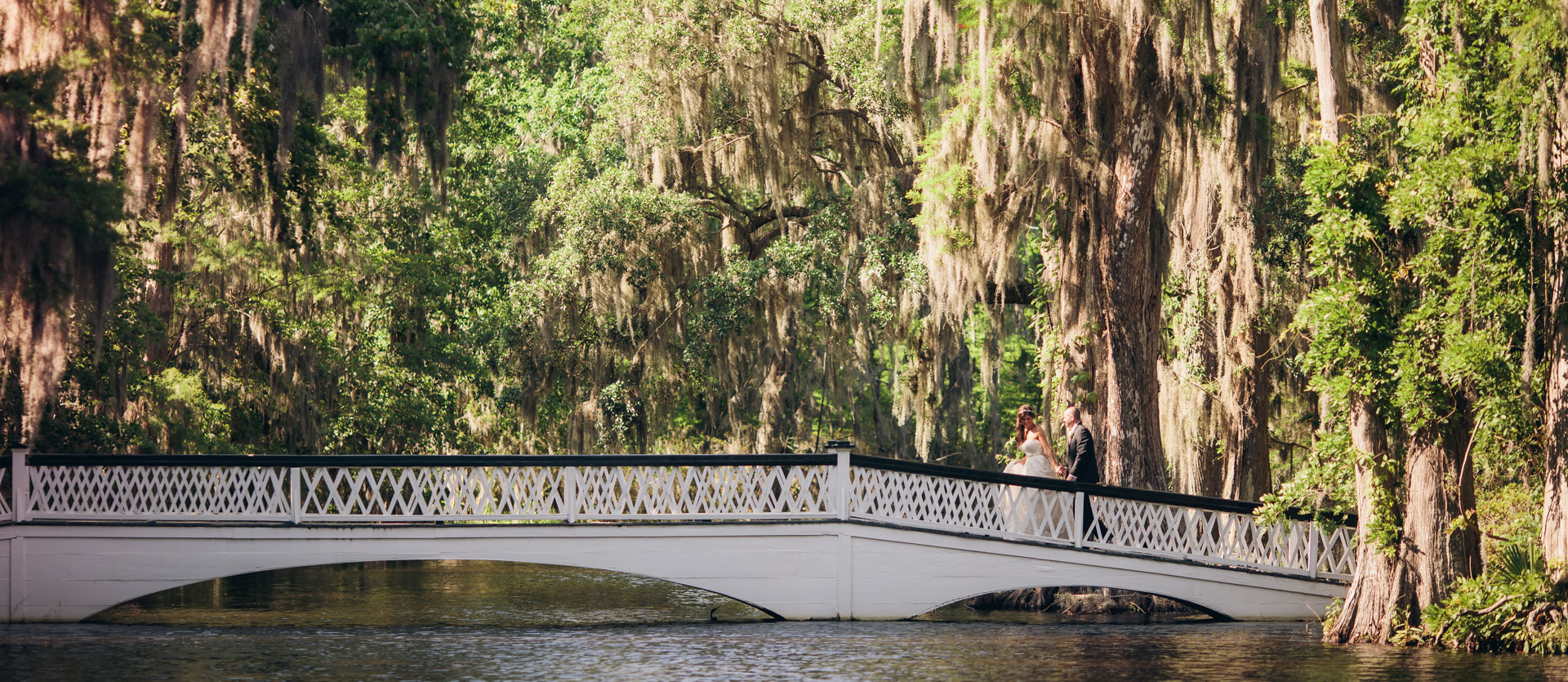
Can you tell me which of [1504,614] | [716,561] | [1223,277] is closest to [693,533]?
[716,561]

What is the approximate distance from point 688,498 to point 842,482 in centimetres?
143

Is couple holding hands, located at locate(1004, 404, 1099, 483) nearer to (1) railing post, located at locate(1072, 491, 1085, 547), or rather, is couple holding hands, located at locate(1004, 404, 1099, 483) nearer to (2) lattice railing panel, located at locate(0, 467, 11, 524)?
(1) railing post, located at locate(1072, 491, 1085, 547)

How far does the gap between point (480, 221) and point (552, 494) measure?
11.8 metres

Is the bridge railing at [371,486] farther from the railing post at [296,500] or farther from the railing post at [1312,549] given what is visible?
the railing post at [1312,549]

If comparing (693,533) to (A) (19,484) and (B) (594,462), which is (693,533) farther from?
(A) (19,484)

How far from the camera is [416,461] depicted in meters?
13.5

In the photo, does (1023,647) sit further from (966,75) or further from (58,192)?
(58,192)

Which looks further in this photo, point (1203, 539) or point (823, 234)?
point (823, 234)

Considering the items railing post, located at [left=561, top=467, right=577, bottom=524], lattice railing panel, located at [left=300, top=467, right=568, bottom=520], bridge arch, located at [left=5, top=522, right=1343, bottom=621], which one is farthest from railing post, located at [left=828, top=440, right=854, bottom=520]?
lattice railing panel, located at [left=300, top=467, right=568, bottom=520]

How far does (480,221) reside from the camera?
24.6 metres

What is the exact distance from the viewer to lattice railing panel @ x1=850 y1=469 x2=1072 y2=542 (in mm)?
13773

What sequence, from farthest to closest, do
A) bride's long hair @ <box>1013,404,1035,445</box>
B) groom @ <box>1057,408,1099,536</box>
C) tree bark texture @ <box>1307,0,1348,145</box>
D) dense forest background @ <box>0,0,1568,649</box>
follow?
bride's long hair @ <box>1013,404,1035,445</box>
groom @ <box>1057,408,1099,536</box>
tree bark texture @ <box>1307,0,1348,145</box>
dense forest background @ <box>0,0,1568,649</box>

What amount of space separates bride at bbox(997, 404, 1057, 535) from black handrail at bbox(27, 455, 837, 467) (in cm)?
181

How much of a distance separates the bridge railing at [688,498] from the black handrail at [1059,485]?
2 centimetres
